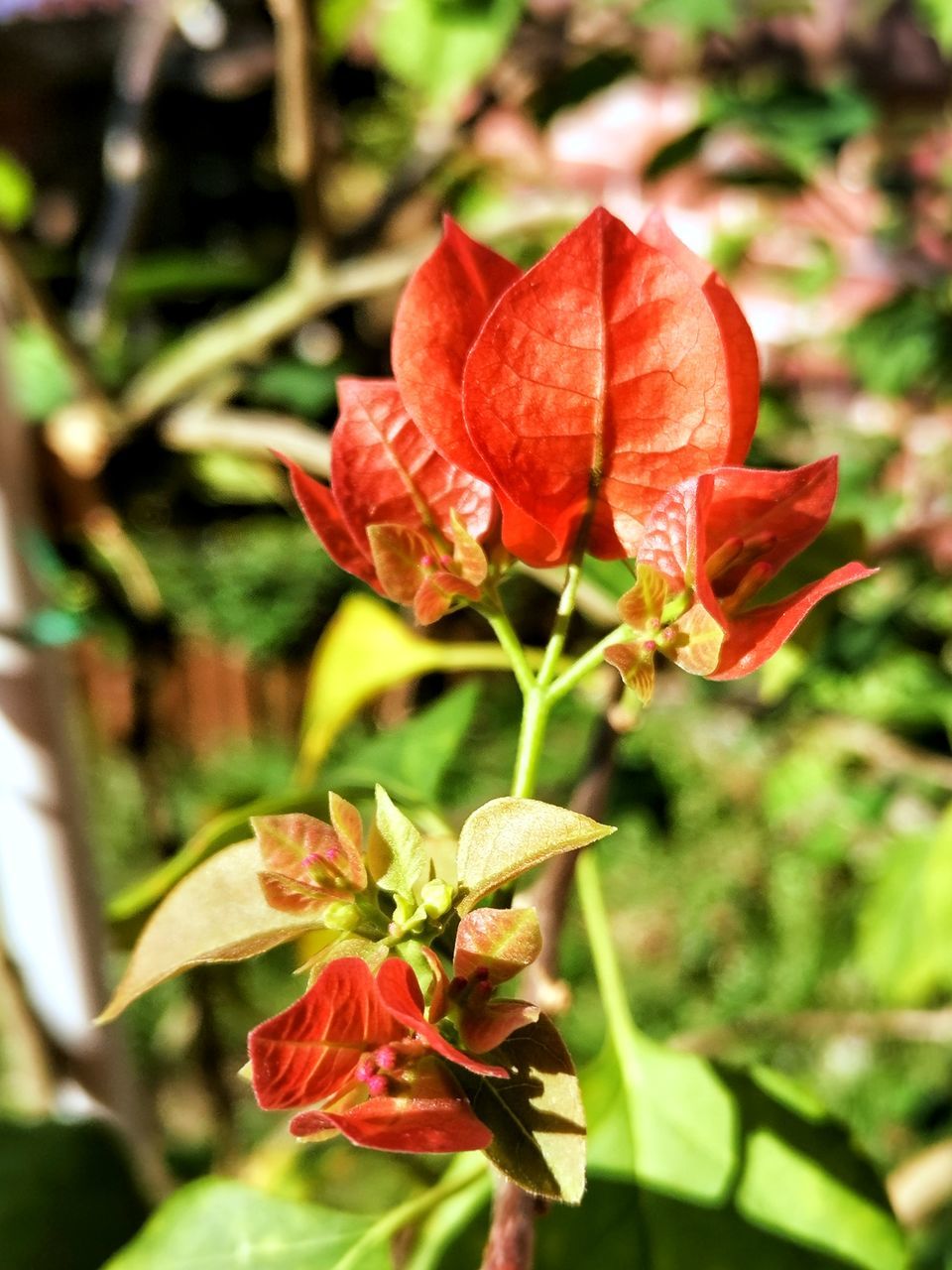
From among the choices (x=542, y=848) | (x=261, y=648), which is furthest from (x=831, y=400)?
(x=542, y=848)

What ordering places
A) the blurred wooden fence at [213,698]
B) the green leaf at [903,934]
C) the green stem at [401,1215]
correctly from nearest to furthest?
the green stem at [401,1215] < the green leaf at [903,934] < the blurred wooden fence at [213,698]

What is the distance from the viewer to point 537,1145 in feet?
0.59

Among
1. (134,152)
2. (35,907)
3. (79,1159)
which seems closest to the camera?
(79,1159)

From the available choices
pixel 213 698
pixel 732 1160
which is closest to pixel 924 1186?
pixel 732 1160

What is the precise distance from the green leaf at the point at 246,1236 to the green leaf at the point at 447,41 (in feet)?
2.00

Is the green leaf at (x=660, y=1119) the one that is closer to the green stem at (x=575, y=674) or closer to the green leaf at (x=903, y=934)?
the green stem at (x=575, y=674)

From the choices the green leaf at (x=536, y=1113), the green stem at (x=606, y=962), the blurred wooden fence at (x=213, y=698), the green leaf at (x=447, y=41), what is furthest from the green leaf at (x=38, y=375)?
the blurred wooden fence at (x=213, y=698)

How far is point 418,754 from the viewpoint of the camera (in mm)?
444

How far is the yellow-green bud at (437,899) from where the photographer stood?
184mm

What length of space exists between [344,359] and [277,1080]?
0.88 meters

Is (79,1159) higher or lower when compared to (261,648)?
higher

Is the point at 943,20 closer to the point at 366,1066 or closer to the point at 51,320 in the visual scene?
the point at 51,320

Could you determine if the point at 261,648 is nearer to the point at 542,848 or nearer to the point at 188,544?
the point at 188,544

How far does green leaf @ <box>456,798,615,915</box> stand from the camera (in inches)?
6.8
